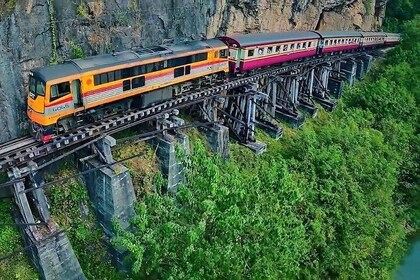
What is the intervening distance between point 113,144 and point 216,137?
720cm

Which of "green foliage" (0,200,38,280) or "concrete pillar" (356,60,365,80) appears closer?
"green foliage" (0,200,38,280)

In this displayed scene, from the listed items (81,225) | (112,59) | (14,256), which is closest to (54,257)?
(14,256)

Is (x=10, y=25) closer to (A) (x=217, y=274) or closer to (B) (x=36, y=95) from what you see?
(B) (x=36, y=95)

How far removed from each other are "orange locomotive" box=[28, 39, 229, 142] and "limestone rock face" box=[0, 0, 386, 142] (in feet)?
4.93

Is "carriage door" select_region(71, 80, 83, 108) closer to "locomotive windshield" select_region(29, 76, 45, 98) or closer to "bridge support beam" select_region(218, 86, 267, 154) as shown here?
"locomotive windshield" select_region(29, 76, 45, 98)

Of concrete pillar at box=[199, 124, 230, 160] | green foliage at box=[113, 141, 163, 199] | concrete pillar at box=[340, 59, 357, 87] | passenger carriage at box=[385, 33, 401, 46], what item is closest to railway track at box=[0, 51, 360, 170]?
green foliage at box=[113, 141, 163, 199]

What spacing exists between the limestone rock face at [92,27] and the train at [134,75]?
140cm

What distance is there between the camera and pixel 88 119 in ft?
65.2

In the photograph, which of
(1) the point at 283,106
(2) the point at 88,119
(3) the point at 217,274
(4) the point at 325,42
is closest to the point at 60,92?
(2) the point at 88,119

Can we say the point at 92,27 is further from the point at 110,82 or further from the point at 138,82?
the point at 110,82

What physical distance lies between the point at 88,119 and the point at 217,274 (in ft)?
30.9

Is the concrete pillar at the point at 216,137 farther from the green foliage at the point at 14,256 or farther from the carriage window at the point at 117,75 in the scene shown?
the green foliage at the point at 14,256

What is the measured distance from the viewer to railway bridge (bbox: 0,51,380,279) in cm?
1602

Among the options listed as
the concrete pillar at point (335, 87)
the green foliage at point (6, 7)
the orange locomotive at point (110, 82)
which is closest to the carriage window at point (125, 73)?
the orange locomotive at point (110, 82)
